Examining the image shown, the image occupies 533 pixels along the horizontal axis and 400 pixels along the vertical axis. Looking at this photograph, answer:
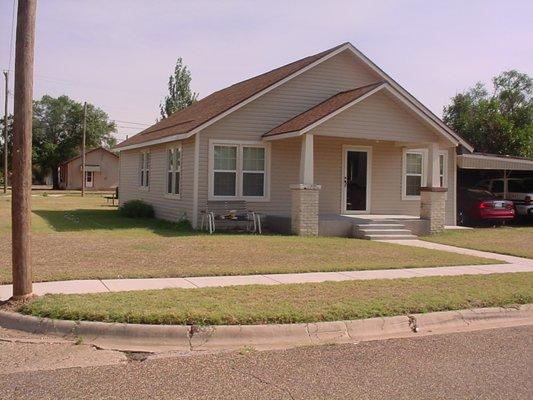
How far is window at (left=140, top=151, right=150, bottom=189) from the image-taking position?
76.7 feet

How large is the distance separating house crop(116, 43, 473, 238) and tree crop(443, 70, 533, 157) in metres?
20.9

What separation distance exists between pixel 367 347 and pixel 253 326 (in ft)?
4.24

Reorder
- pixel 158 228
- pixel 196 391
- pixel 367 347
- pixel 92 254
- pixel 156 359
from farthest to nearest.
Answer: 1. pixel 158 228
2. pixel 92 254
3. pixel 367 347
4. pixel 156 359
5. pixel 196 391

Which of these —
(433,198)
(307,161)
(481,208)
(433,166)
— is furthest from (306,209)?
(481,208)

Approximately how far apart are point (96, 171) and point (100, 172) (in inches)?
25.4

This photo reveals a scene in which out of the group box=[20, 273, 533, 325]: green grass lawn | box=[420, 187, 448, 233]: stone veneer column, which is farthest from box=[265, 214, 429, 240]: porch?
box=[20, 273, 533, 325]: green grass lawn

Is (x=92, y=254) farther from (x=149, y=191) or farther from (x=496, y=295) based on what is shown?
(x=149, y=191)

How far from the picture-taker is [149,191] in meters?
22.8

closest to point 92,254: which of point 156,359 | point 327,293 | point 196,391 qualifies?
point 327,293

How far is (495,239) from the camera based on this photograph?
56.0ft

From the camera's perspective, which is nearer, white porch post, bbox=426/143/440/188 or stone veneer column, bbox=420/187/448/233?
stone veneer column, bbox=420/187/448/233

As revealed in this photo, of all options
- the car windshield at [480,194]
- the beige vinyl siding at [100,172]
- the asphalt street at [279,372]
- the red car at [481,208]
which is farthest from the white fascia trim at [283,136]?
the beige vinyl siding at [100,172]

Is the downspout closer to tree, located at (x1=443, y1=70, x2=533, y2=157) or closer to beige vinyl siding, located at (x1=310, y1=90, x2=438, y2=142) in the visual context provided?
beige vinyl siding, located at (x1=310, y1=90, x2=438, y2=142)

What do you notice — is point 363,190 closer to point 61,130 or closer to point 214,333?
point 214,333
